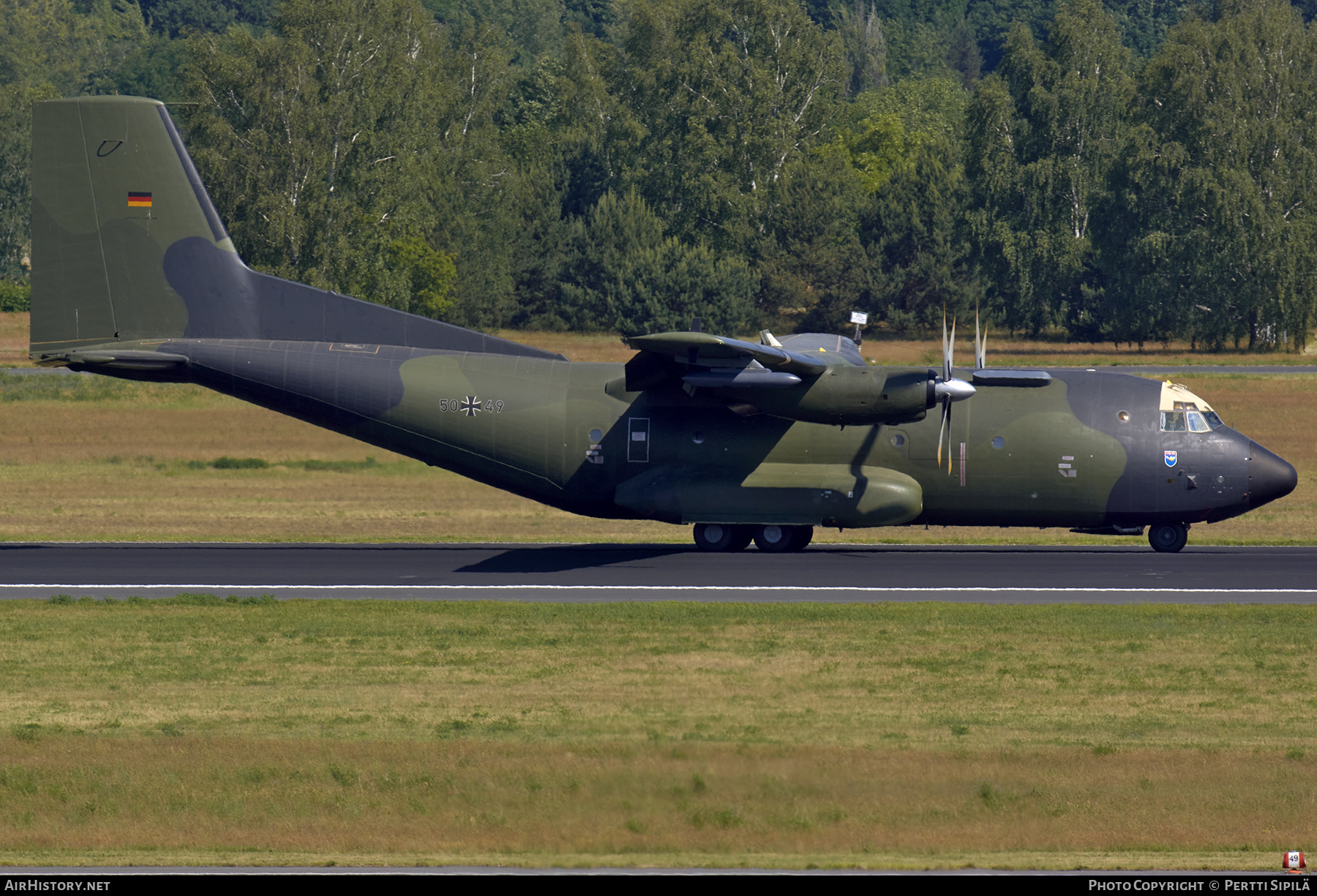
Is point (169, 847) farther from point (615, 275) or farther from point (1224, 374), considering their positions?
point (615, 275)

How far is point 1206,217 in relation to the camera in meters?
84.0

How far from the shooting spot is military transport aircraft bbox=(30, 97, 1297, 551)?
30125mm

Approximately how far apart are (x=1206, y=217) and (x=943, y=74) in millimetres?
104935

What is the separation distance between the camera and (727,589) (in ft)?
86.1

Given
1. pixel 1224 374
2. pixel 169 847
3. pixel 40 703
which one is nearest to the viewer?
pixel 169 847

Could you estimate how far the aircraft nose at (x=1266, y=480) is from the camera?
29.9m

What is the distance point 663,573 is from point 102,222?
1470 centimetres

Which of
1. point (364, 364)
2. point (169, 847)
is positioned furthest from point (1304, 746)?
point (364, 364)

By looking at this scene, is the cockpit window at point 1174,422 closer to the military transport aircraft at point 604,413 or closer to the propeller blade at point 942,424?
the military transport aircraft at point 604,413

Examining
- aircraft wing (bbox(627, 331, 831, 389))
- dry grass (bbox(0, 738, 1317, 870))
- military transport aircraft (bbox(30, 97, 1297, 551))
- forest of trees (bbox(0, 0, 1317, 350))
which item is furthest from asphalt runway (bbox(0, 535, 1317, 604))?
forest of trees (bbox(0, 0, 1317, 350))

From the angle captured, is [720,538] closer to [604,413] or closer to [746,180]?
[604,413]

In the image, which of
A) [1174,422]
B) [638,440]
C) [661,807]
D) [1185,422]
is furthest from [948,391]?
[661,807]

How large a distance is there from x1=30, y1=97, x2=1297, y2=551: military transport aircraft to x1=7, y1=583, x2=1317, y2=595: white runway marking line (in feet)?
12.3

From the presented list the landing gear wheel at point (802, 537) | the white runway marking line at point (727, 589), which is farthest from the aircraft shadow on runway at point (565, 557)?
the landing gear wheel at point (802, 537)
